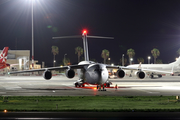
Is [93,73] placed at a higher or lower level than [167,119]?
higher

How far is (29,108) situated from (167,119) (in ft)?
31.4

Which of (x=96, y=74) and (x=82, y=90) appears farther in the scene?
(x=96, y=74)

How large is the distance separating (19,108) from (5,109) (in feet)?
3.13

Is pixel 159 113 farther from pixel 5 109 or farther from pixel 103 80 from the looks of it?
pixel 103 80

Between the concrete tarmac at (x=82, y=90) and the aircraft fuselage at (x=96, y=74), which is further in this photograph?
the aircraft fuselage at (x=96, y=74)

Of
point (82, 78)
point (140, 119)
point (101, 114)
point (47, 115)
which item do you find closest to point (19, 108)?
point (47, 115)

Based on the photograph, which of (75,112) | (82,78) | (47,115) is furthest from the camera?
(82,78)

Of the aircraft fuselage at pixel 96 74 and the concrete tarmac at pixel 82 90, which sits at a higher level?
the aircraft fuselage at pixel 96 74

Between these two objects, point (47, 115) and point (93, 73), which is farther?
point (93, 73)

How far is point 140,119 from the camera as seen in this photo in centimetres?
1719

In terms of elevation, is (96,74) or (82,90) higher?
(96,74)

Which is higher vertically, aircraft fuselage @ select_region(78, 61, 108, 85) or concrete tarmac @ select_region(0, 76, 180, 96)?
aircraft fuselage @ select_region(78, 61, 108, 85)

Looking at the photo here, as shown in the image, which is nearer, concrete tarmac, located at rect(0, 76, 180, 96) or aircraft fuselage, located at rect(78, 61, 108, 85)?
concrete tarmac, located at rect(0, 76, 180, 96)

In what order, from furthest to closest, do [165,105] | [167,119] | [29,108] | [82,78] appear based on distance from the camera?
[82,78] → [165,105] → [29,108] → [167,119]
